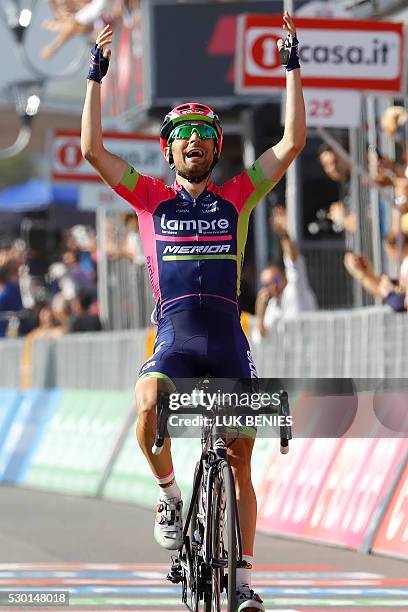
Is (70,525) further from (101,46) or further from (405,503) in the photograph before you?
(101,46)

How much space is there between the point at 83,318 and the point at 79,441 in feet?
13.4

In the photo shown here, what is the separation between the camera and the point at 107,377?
18078 mm

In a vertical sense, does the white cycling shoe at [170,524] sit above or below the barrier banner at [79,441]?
above

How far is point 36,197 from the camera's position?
30359 millimetres

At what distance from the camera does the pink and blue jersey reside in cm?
743

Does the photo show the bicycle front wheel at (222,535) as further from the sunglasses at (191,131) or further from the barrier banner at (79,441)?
the barrier banner at (79,441)

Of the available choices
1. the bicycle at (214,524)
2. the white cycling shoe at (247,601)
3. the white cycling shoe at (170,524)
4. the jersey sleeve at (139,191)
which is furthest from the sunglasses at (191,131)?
the white cycling shoe at (247,601)

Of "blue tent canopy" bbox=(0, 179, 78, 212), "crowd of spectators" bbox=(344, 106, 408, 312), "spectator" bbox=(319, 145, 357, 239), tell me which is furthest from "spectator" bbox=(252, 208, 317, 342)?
"blue tent canopy" bbox=(0, 179, 78, 212)

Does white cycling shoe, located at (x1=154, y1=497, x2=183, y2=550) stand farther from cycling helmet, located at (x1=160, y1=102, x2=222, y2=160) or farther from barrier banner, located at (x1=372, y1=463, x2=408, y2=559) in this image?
barrier banner, located at (x1=372, y1=463, x2=408, y2=559)

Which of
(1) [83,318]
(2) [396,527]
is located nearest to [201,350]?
(2) [396,527]

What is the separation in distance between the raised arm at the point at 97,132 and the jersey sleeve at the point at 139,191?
1.2 inches

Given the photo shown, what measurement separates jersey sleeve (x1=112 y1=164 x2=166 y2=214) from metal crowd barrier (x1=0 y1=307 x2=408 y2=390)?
4770 mm

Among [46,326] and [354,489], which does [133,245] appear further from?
[354,489]

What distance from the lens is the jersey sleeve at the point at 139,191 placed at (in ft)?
25.0
